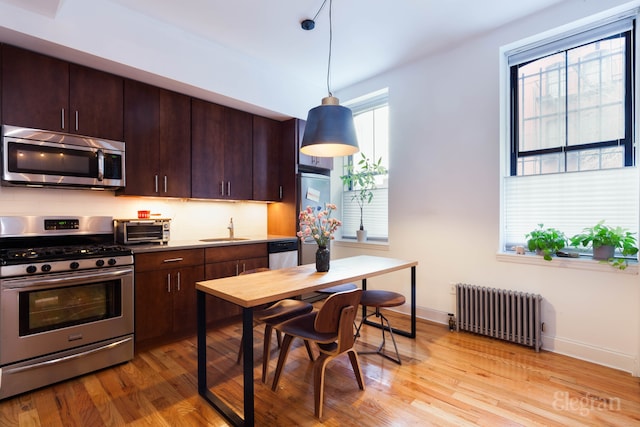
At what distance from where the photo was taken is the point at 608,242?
98.7 inches

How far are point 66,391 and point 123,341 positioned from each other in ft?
1.50

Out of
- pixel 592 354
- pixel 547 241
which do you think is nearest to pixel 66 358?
pixel 547 241

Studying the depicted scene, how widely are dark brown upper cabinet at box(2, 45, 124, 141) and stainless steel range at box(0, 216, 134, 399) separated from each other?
806mm

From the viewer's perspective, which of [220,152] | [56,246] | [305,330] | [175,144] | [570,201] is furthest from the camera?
[220,152]

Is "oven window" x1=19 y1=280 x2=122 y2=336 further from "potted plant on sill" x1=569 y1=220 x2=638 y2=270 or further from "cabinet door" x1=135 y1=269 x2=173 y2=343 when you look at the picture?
"potted plant on sill" x1=569 y1=220 x2=638 y2=270

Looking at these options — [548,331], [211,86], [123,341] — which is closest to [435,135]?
[548,331]

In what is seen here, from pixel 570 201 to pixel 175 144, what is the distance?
3.86 metres

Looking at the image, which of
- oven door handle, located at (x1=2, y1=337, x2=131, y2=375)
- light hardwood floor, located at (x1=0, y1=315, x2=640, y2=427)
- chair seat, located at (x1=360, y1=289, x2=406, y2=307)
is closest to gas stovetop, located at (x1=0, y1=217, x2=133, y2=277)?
oven door handle, located at (x1=2, y1=337, x2=131, y2=375)

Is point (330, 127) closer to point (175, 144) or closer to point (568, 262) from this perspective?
point (175, 144)

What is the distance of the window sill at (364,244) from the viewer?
13.4ft

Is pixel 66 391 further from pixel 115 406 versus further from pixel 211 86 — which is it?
pixel 211 86

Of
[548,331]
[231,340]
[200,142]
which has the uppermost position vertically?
[200,142]

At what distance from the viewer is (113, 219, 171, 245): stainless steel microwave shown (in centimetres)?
290

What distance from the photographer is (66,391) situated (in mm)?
2207
